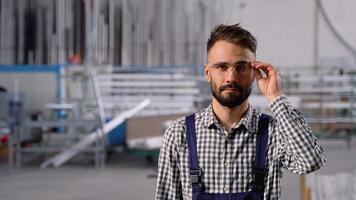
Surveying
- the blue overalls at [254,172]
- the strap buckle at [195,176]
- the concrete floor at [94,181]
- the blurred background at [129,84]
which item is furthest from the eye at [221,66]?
the concrete floor at [94,181]

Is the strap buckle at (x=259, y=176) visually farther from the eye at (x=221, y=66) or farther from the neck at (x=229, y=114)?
the eye at (x=221, y=66)

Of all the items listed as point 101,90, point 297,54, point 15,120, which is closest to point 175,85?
point 101,90

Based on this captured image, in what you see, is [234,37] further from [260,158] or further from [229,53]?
[260,158]

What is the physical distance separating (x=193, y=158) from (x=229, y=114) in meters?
0.18

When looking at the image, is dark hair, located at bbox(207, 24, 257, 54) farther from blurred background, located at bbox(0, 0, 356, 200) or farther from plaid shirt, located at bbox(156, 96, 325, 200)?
blurred background, located at bbox(0, 0, 356, 200)

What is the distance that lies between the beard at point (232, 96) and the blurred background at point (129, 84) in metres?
3.12

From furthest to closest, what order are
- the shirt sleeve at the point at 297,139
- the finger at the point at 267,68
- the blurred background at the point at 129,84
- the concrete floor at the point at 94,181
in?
1. the blurred background at the point at 129,84
2. the concrete floor at the point at 94,181
3. the finger at the point at 267,68
4. the shirt sleeve at the point at 297,139

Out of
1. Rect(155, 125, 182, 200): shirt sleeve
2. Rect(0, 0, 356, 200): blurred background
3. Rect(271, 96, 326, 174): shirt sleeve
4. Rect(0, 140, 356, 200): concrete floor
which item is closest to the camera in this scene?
Rect(271, 96, 326, 174): shirt sleeve

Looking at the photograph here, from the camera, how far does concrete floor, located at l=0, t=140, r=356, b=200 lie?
674 cm

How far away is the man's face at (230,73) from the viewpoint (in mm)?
1750

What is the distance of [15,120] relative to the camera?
8781mm

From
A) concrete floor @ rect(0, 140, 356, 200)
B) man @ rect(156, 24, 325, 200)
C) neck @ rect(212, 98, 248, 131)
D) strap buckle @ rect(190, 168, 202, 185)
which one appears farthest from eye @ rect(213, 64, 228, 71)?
concrete floor @ rect(0, 140, 356, 200)

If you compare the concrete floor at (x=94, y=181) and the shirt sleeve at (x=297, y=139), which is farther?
the concrete floor at (x=94, y=181)

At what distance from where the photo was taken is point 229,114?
71.6 inches
